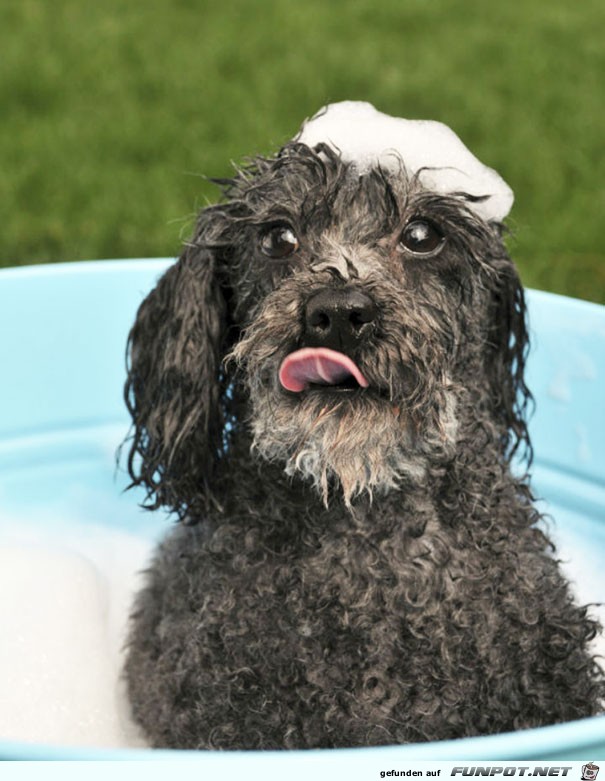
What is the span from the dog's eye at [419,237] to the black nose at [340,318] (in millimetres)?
266

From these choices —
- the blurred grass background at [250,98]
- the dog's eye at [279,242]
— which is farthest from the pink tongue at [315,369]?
the blurred grass background at [250,98]

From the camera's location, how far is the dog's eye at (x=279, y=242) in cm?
230

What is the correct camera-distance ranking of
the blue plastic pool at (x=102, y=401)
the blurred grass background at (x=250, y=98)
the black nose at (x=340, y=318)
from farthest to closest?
the blurred grass background at (x=250, y=98) → the blue plastic pool at (x=102, y=401) → the black nose at (x=340, y=318)

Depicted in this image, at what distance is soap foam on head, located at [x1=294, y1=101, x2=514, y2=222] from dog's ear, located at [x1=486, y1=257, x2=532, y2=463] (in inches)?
6.4

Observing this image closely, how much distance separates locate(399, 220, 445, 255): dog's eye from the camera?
226 cm

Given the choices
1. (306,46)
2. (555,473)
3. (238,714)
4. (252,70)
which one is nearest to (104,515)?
(555,473)

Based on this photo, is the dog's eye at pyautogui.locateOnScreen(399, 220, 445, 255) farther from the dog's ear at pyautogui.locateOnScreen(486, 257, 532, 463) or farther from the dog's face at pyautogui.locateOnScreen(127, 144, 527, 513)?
the dog's ear at pyautogui.locateOnScreen(486, 257, 532, 463)

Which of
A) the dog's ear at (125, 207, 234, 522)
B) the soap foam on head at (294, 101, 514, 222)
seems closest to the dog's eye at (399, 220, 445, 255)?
the soap foam on head at (294, 101, 514, 222)

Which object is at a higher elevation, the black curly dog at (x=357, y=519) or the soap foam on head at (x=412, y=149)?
the soap foam on head at (x=412, y=149)

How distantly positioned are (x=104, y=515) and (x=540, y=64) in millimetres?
4566

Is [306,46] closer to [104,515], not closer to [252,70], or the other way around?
[252,70]

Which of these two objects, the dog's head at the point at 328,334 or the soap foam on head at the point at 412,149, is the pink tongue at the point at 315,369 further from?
the soap foam on head at the point at 412,149

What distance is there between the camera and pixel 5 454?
3986 millimetres

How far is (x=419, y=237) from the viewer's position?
2.27 meters
